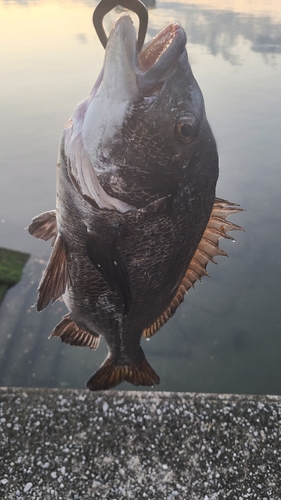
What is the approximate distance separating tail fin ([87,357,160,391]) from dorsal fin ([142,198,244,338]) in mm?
582

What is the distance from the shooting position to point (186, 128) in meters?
1.20

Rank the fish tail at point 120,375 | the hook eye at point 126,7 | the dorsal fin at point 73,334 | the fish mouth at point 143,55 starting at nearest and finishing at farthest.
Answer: the hook eye at point 126,7 → the fish mouth at point 143,55 → the dorsal fin at point 73,334 → the fish tail at point 120,375

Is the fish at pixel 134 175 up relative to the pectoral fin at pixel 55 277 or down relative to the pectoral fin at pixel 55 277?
up

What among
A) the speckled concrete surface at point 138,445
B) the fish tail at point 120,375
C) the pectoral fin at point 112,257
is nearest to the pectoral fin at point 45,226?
the pectoral fin at point 112,257

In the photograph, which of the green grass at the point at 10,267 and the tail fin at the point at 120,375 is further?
the green grass at the point at 10,267

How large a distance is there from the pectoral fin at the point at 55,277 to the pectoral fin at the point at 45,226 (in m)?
0.18

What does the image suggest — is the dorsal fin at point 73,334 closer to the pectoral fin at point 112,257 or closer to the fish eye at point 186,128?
the pectoral fin at point 112,257

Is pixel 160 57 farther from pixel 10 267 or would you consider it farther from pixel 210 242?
pixel 10 267

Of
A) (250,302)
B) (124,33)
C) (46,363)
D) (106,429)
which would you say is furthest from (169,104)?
(250,302)

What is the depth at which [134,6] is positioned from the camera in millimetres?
903

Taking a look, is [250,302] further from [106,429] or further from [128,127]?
[128,127]

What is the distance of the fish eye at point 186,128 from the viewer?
1190 millimetres

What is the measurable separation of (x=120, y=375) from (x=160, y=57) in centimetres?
180

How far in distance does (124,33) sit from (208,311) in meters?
3.31
